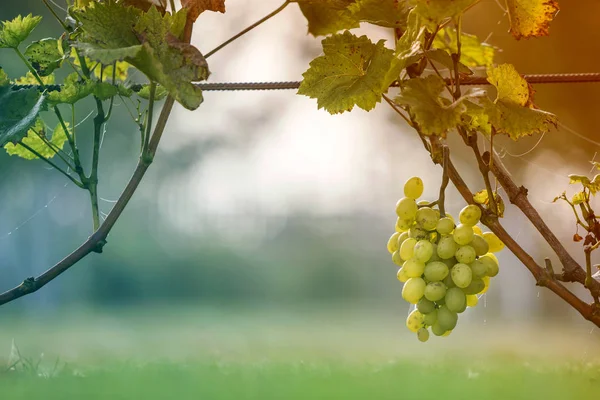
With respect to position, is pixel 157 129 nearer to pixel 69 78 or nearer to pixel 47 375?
pixel 69 78

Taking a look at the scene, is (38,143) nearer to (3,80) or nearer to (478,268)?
(3,80)

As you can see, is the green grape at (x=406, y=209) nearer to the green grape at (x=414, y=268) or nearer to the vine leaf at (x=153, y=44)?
the green grape at (x=414, y=268)

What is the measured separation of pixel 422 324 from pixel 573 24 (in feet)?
10.1

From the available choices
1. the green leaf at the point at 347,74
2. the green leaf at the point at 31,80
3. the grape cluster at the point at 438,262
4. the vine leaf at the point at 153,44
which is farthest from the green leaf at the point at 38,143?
the grape cluster at the point at 438,262

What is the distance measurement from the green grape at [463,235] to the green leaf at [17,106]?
402 mm

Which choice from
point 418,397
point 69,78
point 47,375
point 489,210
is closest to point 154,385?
point 47,375

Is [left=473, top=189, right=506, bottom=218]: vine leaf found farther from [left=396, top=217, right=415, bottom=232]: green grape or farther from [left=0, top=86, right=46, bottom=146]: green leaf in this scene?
[left=0, top=86, right=46, bottom=146]: green leaf

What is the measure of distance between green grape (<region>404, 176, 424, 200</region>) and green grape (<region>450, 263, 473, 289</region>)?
0.24 feet

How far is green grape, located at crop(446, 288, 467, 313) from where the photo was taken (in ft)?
1.69

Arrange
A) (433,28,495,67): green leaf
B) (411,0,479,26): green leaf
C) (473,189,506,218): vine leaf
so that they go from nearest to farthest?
1. (411,0,479,26): green leaf
2. (473,189,506,218): vine leaf
3. (433,28,495,67): green leaf

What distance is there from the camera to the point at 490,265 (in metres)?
0.53

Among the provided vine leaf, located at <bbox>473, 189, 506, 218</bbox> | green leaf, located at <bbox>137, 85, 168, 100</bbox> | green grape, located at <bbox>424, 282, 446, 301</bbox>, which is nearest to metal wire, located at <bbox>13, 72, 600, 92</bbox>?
green leaf, located at <bbox>137, 85, 168, 100</bbox>

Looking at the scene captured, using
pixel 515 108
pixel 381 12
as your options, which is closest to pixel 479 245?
pixel 515 108

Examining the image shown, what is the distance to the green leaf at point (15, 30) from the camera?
63 centimetres
